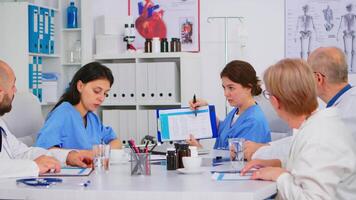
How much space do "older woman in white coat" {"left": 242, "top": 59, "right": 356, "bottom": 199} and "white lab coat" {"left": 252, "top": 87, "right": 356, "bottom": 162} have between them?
431 mm

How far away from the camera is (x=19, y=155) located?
316 cm

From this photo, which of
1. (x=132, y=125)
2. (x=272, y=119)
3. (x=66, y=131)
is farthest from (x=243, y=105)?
(x=132, y=125)

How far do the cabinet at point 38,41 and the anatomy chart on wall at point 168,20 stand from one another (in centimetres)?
52

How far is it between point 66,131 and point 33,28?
2.48m

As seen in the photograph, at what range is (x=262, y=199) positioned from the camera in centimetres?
231

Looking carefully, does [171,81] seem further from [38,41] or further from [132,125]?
[38,41]

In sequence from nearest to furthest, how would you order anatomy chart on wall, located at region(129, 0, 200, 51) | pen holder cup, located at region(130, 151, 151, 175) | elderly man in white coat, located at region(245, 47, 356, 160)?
pen holder cup, located at region(130, 151, 151, 175)
elderly man in white coat, located at region(245, 47, 356, 160)
anatomy chart on wall, located at region(129, 0, 200, 51)

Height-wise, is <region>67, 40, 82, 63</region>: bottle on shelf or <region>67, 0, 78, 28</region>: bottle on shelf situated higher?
<region>67, 0, 78, 28</region>: bottle on shelf

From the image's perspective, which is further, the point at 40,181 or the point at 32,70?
the point at 32,70

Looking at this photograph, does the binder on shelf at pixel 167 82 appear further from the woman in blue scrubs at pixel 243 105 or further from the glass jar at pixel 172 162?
the glass jar at pixel 172 162

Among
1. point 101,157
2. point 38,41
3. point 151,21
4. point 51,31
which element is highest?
point 151,21

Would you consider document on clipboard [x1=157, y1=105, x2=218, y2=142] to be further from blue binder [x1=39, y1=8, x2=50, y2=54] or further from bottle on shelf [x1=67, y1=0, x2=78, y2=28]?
bottle on shelf [x1=67, y1=0, x2=78, y2=28]

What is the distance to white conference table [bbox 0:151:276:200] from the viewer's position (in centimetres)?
227

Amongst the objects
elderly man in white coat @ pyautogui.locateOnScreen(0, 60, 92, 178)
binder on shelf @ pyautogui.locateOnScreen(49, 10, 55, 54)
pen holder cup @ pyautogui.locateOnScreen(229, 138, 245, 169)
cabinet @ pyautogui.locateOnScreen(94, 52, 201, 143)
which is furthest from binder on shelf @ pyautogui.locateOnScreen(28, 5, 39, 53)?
pen holder cup @ pyautogui.locateOnScreen(229, 138, 245, 169)
